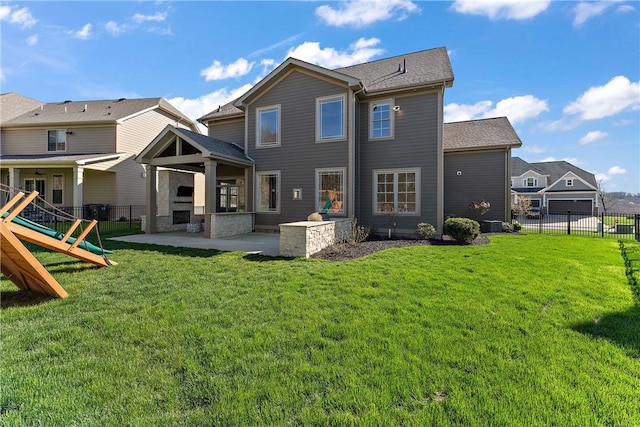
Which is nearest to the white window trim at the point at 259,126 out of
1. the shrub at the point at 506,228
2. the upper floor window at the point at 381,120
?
the upper floor window at the point at 381,120

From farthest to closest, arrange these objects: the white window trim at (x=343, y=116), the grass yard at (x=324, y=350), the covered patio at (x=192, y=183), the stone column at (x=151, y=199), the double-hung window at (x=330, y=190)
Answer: the stone column at (x=151, y=199) → the double-hung window at (x=330, y=190) → the white window trim at (x=343, y=116) → the covered patio at (x=192, y=183) → the grass yard at (x=324, y=350)

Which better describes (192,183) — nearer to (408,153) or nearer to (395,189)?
(395,189)

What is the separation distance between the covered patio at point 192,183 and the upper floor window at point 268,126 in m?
1.13

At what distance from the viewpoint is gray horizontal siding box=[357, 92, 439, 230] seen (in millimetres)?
10859

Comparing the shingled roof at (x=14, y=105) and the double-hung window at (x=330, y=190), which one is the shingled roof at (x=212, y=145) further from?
the shingled roof at (x=14, y=105)

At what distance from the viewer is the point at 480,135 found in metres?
16.6

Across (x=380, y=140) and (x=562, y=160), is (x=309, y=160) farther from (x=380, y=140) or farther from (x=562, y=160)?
(x=562, y=160)

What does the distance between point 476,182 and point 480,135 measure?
304 cm

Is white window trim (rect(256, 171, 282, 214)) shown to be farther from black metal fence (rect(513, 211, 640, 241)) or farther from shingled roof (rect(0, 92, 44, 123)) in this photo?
shingled roof (rect(0, 92, 44, 123))

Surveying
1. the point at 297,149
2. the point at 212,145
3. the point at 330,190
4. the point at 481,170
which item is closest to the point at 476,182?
the point at 481,170

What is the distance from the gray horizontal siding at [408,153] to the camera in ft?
35.6

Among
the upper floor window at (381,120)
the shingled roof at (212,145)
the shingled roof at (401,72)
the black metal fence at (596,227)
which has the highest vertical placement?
the shingled roof at (401,72)

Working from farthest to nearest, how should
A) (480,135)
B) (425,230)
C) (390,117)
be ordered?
(480,135) → (390,117) → (425,230)

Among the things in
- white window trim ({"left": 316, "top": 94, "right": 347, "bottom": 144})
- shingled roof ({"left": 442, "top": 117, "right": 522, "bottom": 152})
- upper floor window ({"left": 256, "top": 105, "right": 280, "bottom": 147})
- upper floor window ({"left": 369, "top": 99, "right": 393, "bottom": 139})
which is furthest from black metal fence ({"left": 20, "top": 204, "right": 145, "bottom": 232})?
shingled roof ({"left": 442, "top": 117, "right": 522, "bottom": 152})
